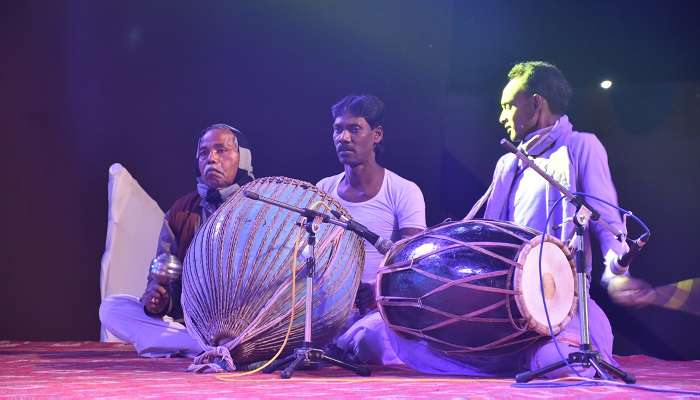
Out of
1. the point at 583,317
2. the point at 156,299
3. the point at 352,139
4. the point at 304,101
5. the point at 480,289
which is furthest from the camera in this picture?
the point at 304,101

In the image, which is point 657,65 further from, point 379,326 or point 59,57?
point 59,57

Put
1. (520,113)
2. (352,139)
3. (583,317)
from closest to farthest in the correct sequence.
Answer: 1. (583,317)
2. (520,113)
3. (352,139)

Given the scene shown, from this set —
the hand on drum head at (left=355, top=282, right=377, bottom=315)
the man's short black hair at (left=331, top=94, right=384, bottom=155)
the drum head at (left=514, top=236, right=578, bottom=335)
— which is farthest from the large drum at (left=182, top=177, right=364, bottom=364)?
the man's short black hair at (left=331, top=94, right=384, bottom=155)

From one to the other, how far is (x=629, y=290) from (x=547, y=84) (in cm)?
113

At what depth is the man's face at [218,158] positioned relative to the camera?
4.01 metres

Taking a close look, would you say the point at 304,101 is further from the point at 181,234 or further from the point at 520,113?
the point at 520,113

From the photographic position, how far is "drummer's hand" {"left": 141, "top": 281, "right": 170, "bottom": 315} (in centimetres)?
371

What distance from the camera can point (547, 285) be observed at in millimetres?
2672

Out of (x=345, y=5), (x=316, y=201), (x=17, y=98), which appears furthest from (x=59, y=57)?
(x=316, y=201)

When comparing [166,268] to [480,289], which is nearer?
[480,289]

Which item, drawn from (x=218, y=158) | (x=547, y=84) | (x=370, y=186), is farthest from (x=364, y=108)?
(x=547, y=84)

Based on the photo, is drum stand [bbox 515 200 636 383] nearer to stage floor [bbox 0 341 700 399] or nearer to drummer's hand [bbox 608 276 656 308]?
stage floor [bbox 0 341 700 399]

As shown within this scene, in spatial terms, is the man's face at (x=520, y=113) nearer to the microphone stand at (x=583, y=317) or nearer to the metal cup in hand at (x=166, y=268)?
the microphone stand at (x=583, y=317)

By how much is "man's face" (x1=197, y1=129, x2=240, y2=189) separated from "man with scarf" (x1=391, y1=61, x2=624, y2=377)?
1342 mm
